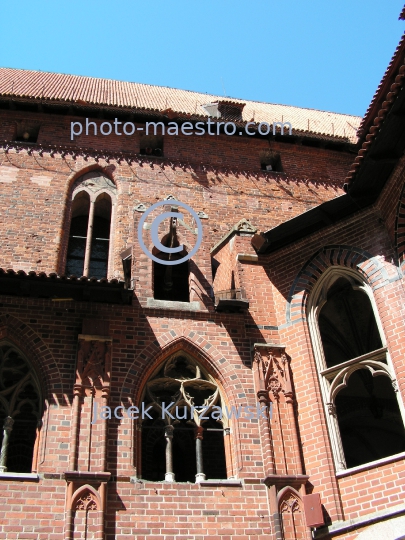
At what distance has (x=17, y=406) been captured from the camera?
9.34 metres

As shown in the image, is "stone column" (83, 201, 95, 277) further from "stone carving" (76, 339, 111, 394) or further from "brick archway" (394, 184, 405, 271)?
"brick archway" (394, 184, 405, 271)

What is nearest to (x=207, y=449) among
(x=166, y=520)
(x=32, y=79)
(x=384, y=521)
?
(x=166, y=520)

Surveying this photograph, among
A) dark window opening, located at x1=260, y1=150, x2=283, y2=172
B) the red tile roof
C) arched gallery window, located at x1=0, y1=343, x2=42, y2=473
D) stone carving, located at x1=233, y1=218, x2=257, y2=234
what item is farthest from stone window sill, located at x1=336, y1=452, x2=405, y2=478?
the red tile roof

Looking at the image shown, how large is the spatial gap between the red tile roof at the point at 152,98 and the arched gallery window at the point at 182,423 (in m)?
8.68

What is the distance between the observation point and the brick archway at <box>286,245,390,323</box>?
10.4 m

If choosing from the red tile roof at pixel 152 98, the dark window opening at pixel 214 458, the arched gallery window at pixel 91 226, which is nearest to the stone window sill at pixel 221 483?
the dark window opening at pixel 214 458

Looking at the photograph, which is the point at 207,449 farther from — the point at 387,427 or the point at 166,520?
the point at 387,427

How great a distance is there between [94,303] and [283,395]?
3.41m

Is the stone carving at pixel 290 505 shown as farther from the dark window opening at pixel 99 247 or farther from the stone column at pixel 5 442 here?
the dark window opening at pixel 99 247

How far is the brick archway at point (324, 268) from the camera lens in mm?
10398

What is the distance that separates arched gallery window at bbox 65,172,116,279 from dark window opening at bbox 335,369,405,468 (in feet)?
19.0

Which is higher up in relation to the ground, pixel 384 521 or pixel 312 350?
pixel 312 350

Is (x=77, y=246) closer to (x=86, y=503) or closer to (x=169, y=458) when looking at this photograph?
(x=169, y=458)

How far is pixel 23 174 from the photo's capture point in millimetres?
14086
